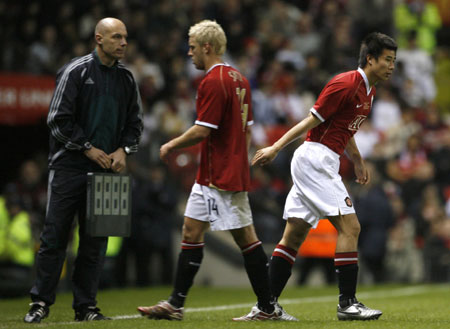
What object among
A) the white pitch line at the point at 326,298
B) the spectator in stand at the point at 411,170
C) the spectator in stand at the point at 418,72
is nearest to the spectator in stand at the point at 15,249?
the white pitch line at the point at 326,298

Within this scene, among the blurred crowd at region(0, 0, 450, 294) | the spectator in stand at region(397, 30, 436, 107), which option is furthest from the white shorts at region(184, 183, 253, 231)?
the spectator in stand at region(397, 30, 436, 107)

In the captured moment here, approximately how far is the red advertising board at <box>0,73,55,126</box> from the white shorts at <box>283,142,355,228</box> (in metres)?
7.93

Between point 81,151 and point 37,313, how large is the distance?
129 centimetres

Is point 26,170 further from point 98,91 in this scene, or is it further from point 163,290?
point 98,91

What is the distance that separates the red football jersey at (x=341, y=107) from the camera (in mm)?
7227

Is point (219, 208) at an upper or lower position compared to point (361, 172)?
lower

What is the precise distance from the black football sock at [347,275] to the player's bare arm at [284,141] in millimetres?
999

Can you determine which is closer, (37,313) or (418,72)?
(37,313)

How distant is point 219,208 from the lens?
706 centimetres

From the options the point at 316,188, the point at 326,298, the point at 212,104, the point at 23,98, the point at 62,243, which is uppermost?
the point at 23,98

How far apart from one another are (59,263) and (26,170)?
22.9 feet

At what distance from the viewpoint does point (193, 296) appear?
12.8 meters

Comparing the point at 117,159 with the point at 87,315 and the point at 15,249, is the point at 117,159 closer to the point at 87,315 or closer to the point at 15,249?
the point at 87,315

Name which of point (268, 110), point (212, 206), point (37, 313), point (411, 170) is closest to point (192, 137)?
point (212, 206)
